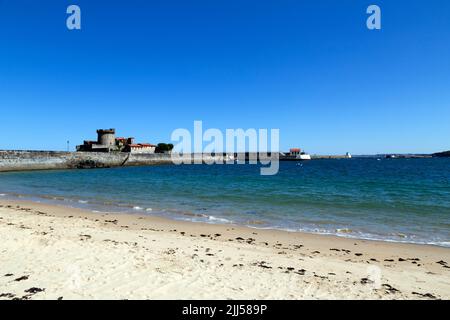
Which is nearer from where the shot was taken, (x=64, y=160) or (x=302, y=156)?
(x=64, y=160)

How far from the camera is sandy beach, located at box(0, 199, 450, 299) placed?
5.12 metres

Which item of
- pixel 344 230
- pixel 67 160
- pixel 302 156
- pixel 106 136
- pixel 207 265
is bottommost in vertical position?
pixel 344 230

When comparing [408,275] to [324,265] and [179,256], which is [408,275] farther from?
[179,256]

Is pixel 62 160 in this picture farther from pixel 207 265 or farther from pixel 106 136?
pixel 207 265

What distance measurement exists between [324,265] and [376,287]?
1444 millimetres

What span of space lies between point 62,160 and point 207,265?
62559mm

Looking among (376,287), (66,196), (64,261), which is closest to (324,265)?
(376,287)

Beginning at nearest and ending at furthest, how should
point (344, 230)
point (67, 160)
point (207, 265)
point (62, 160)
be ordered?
point (207, 265)
point (344, 230)
point (62, 160)
point (67, 160)

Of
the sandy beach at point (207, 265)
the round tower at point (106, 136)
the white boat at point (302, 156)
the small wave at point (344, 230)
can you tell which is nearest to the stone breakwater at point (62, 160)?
the round tower at point (106, 136)

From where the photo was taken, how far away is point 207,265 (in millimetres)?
6500

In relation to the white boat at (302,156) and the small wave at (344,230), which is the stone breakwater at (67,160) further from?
the white boat at (302,156)

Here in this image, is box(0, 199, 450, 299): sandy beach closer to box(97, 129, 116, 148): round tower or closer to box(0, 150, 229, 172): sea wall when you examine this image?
box(0, 150, 229, 172): sea wall

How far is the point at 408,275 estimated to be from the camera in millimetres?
6418

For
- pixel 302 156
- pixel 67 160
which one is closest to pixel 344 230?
pixel 67 160
